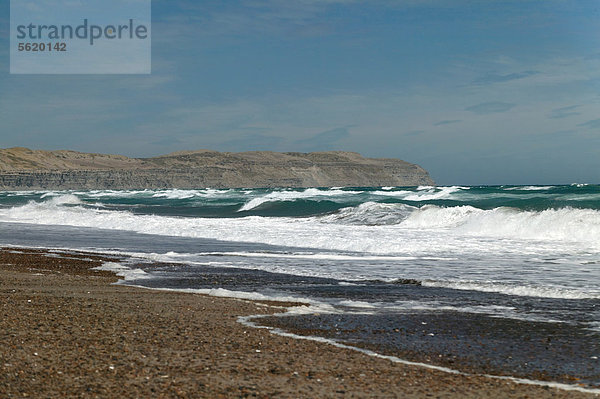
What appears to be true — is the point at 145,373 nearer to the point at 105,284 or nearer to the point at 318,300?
the point at 318,300

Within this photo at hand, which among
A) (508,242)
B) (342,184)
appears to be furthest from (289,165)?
(508,242)

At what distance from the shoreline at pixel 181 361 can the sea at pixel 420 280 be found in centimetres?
53

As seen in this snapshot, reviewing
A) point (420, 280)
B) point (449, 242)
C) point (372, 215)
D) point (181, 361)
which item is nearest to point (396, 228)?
point (372, 215)

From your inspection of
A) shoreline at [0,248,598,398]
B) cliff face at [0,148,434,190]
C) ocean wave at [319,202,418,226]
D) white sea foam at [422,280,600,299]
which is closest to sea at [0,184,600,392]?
white sea foam at [422,280,600,299]

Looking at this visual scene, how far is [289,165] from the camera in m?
179

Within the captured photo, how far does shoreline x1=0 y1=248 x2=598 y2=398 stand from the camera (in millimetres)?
4715

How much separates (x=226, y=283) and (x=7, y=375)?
6.75 m

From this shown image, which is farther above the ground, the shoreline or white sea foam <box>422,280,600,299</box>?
the shoreline

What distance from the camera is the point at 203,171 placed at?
166 m

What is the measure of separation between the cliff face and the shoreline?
155902mm

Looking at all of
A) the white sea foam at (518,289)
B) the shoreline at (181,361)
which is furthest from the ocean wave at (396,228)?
the shoreline at (181,361)

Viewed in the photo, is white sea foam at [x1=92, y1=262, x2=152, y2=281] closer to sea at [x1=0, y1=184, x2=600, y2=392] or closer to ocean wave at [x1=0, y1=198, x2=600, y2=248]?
sea at [x1=0, y1=184, x2=600, y2=392]

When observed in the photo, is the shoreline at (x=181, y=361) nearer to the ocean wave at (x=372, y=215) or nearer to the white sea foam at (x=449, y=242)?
the white sea foam at (x=449, y=242)

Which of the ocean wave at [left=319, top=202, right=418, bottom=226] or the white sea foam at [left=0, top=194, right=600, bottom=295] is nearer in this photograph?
Result: the white sea foam at [left=0, top=194, right=600, bottom=295]
